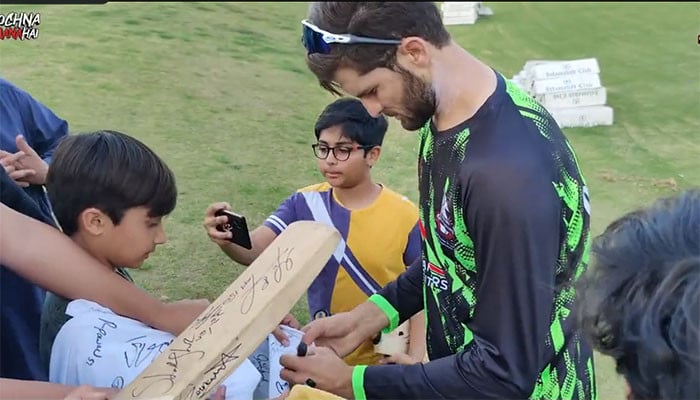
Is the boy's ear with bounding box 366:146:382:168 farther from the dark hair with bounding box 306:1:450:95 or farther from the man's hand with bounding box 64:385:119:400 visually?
the man's hand with bounding box 64:385:119:400

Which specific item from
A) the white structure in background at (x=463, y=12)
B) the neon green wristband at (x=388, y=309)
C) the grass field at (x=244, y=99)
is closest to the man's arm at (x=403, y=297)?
the neon green wristband at (x=388, y=309)

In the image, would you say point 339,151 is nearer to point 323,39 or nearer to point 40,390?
point 323,39

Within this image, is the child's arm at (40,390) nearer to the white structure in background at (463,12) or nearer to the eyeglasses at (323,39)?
the eyeglasses at (323,39)

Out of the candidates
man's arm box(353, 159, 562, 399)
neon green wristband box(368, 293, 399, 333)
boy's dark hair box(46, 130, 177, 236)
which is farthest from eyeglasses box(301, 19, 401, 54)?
neon green wristband box(368, 293, 399, 333)

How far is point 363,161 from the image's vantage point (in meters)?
2.90

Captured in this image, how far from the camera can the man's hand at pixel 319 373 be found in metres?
1.77

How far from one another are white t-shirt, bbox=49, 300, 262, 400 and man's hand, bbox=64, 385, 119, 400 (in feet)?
0.22

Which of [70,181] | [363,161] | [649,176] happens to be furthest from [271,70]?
[70,181]

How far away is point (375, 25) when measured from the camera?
1.55 meters

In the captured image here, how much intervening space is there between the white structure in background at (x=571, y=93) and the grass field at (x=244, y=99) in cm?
18

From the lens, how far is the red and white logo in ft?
9.60

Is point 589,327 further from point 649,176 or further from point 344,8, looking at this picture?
point 649,176

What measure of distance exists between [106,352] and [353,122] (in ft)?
5.04

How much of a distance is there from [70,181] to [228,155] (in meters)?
4.76
